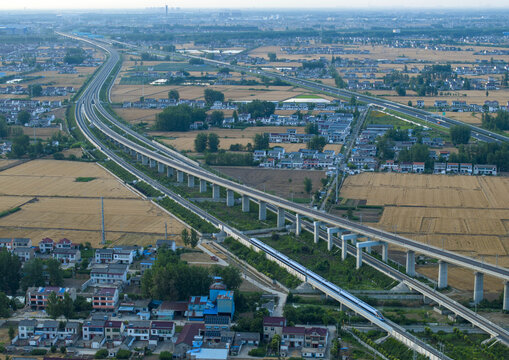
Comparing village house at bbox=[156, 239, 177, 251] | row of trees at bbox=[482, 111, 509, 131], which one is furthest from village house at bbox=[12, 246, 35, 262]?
row of trees at bbox=[482, 111, 509, 131]

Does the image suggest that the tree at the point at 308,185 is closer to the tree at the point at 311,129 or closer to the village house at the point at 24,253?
the village house at the point at 24,253

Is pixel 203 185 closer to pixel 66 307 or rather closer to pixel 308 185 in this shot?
pixel 308 185

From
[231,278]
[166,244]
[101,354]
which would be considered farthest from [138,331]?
[166,244]

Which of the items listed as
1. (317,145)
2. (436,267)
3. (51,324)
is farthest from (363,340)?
(317,145)

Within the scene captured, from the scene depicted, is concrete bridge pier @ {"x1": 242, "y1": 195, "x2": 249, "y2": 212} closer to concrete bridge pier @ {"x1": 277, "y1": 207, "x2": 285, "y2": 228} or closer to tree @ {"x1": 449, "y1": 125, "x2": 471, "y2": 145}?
concrete bridge pier @ {"x1": 277, "y1": 207, "x2": 285, "y2": 228}

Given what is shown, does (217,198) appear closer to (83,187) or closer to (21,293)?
(83,187)
